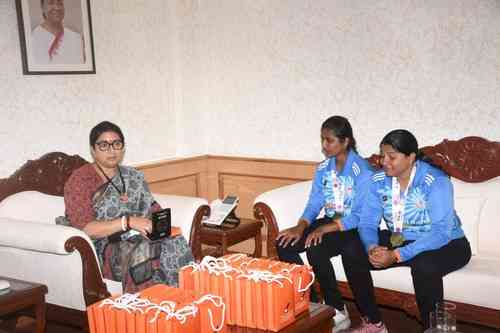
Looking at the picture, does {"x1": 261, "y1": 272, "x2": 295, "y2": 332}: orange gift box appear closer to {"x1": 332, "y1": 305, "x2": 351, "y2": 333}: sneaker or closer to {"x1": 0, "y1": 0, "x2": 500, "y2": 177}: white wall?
{"x1": 332, "y1": 305, "x2": 351, "y2": 333}: sneaker

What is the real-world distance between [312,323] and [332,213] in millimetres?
1093

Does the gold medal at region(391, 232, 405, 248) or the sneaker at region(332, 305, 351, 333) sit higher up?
the gold medal at region(391, 232, 405, 248)

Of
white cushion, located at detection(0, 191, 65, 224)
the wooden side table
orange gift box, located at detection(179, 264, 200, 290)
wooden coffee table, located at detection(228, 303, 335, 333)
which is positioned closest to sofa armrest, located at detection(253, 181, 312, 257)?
the wooden side table

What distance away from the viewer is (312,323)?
2301mm

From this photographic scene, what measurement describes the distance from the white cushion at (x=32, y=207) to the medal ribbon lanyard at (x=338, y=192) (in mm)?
1541

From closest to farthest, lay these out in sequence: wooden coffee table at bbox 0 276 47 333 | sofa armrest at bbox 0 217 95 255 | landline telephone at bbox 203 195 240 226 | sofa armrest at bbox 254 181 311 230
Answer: wooden coffee table at bbox 0 276 47 333 < sofa armrest at bbox 0 217 95 255 < sofa armrest at bbox 254 181 311 230 < landline telephone at bbox 203 195 240 226

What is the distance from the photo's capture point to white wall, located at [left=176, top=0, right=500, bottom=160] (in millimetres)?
3428

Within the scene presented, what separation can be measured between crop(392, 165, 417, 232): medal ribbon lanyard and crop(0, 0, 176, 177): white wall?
6.84 ft

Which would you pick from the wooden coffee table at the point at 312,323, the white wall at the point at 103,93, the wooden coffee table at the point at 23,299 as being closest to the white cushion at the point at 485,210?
the wooden coffee table at the point at 312,323

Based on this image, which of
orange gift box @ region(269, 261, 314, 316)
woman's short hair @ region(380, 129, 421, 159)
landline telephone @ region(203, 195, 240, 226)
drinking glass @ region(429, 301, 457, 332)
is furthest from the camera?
landline telephone @ region(203, 195, 240, 226)

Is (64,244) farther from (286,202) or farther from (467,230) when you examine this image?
(467,230)

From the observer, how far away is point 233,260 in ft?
8.10

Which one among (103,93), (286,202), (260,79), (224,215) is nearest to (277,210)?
(286,202)

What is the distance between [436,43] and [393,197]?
1.13 m
